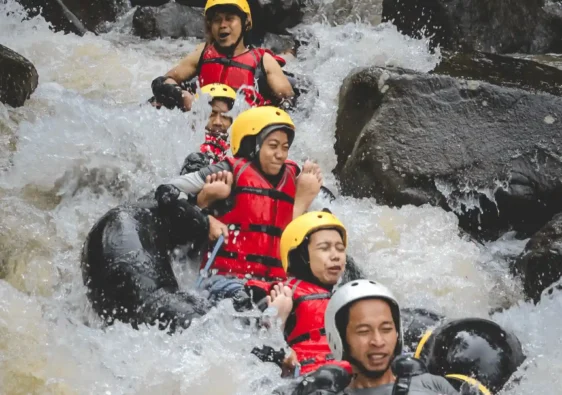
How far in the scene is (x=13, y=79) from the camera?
770 centimetres

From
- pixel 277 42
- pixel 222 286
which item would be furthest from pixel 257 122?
pixel 277 42

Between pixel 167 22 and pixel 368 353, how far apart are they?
8433 millimetres

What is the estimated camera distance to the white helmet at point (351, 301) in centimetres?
371

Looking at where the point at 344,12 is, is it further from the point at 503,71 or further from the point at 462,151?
the point at 462,151

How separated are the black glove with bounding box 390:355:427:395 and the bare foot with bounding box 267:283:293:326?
1249 millimetres

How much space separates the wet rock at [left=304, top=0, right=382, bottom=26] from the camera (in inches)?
481

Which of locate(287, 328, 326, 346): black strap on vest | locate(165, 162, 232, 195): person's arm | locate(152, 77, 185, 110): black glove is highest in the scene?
locate(152, 77, 185, 110): black glove

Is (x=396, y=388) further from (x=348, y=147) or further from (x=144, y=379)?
(x=348, y=147)

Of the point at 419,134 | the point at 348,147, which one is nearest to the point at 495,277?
the point at 419,134

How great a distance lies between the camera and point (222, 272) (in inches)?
213

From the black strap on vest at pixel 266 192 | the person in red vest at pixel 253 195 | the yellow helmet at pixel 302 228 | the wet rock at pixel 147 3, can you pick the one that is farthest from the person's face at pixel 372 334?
the wet rock at pixel 147 3

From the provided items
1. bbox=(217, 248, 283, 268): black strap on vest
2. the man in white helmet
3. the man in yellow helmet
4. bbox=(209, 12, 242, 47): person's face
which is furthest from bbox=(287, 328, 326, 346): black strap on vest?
bbox=(209, 12, 242, 47): person's face

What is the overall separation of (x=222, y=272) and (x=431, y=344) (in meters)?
1.74

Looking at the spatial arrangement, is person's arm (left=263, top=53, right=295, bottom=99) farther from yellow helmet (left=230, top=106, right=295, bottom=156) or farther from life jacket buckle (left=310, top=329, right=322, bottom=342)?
life jacket buckle (left=310, top=329, right=322, bottom=342)
